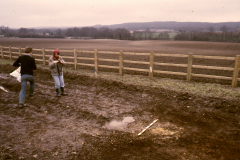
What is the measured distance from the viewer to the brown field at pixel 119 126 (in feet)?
13.0

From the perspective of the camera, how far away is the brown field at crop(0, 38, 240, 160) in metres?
3.96

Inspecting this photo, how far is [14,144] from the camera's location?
4.25 m

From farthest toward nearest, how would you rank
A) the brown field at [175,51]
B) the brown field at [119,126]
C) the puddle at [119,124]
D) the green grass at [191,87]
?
the brown field at [175,51] < the green grass at [191,87] < the puddle at [119,124] < the brown field at [119,126]

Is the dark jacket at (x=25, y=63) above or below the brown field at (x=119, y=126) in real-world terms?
above

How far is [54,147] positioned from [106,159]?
1.20 m

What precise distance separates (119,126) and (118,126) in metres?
0.03

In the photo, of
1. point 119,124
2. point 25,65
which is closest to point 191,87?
point 119,124

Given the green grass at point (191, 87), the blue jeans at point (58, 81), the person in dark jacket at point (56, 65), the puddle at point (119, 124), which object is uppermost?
the person in dark jacket at point (56, 65)

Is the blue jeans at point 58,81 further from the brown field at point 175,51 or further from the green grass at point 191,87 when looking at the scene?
the brown field at point 175,51


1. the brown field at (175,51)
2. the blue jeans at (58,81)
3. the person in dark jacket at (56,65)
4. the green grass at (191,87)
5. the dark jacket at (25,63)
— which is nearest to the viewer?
the dark jacket at (25,63)

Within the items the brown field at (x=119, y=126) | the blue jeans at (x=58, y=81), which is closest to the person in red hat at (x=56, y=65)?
the blue jeans at (x=58, y=81)

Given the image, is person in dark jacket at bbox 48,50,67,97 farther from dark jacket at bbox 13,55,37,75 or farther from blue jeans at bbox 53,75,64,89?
dark jacket at bbox 13,55,37,75

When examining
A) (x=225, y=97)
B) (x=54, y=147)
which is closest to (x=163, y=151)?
(x=54, y=147)

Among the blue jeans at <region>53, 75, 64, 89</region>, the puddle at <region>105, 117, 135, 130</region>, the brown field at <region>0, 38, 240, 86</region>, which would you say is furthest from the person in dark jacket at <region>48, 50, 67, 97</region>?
the brown field at <region>0, 38, 240, 86</region>
